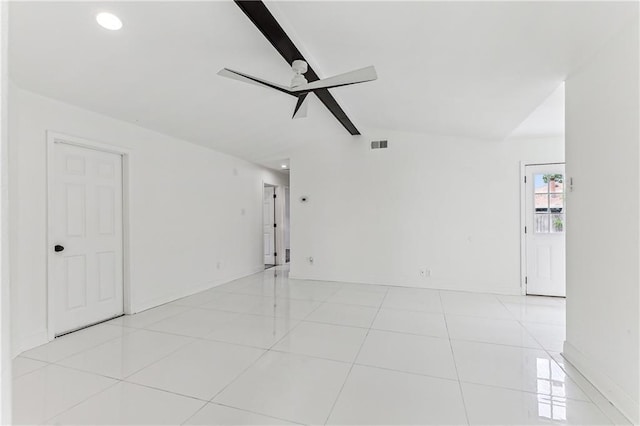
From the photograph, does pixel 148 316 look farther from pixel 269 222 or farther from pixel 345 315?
pixel 269 222

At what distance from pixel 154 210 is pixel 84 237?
3.05 feet

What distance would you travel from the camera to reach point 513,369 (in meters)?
2.54

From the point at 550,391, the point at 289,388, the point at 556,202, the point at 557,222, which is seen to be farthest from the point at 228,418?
the point at 556,202

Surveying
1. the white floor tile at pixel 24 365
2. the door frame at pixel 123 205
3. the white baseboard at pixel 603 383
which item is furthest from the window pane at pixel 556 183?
the white floor tile at pixel 24 365

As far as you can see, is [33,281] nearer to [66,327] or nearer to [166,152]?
[66,327]

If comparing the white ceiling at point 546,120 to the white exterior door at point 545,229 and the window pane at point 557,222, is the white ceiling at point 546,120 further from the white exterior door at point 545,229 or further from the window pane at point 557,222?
the window pane at point 557,222

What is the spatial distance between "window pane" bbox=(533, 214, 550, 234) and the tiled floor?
4.36 ft

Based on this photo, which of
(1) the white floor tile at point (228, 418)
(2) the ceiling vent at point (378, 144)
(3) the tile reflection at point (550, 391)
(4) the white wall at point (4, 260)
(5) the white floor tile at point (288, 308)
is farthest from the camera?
(2) the ceiling vent at point (378, 144)

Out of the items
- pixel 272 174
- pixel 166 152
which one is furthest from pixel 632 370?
pixel 272 174

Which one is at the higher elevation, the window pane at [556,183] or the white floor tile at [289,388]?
the window pane at [556,183]

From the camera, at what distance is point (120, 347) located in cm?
297

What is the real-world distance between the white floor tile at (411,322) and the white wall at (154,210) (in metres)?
3.08

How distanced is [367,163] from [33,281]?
4.89 metres

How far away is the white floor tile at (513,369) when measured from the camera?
2285mm
